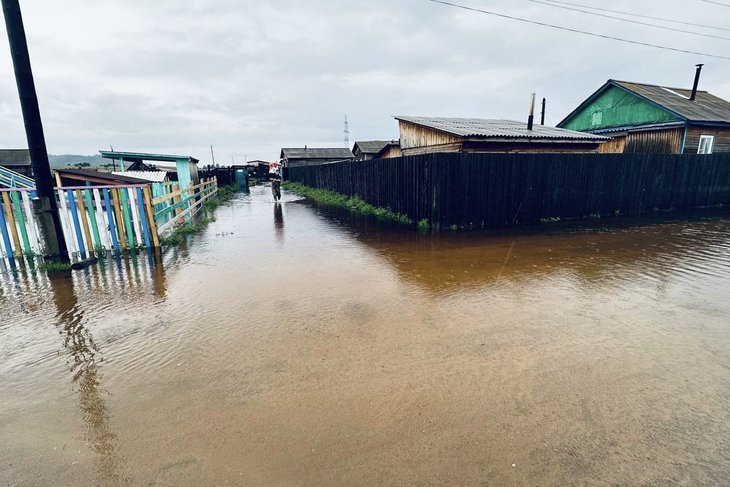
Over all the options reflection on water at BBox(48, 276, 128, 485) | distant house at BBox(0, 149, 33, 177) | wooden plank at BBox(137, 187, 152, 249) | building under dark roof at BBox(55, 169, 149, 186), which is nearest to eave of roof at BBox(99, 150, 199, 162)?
building under dark roof at BBox(55, 169, 149, 186)

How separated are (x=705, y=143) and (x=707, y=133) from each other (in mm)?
514

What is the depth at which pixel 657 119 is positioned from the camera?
18.8 meters

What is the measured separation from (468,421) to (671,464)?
3.91 ft

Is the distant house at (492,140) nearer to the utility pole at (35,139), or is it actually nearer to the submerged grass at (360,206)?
the submerged grass at (360,206)

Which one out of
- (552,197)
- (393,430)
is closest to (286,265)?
(393,430)

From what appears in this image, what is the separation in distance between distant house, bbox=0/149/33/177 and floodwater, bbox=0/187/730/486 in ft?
142

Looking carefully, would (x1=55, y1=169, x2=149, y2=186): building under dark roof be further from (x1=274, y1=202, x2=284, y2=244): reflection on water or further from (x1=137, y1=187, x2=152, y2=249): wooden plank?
(x1=274, y1=202, x2=284, y2=244): reflection on water

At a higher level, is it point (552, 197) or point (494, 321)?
point (552, 197)

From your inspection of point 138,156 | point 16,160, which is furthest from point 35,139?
point 16,160

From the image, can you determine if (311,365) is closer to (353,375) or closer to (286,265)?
(353,375)

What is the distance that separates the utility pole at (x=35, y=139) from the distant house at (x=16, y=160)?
41.4 meters

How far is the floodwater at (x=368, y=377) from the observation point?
2162 millimetres

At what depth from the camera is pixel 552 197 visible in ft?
37.0

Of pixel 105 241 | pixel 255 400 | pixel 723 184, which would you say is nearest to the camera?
pixel 255 400
